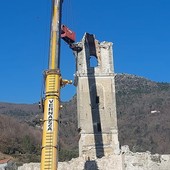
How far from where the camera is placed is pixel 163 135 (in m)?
107

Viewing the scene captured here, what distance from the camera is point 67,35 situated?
105 feet

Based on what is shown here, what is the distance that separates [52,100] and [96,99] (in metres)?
14.9

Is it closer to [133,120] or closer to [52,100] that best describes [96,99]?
[52,100]

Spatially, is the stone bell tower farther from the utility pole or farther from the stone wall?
the utility pole

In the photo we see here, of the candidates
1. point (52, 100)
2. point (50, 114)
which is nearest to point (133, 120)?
point (52, 100)

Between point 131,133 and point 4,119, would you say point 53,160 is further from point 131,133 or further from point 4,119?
point 131,133

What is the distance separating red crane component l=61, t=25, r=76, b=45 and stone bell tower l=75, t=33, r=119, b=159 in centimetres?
538

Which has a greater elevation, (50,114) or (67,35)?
(67,35)

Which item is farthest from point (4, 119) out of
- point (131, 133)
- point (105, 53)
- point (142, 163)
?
point (142, 163)

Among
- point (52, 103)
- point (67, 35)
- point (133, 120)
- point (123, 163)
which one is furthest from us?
point (133, 120)

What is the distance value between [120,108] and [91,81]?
82912 millimetres

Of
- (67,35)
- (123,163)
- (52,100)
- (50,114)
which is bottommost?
(123,163)

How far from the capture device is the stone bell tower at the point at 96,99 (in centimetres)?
3631

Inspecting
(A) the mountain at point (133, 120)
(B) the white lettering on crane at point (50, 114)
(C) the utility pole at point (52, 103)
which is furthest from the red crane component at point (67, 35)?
(A) the mountain at point (133, 120)
